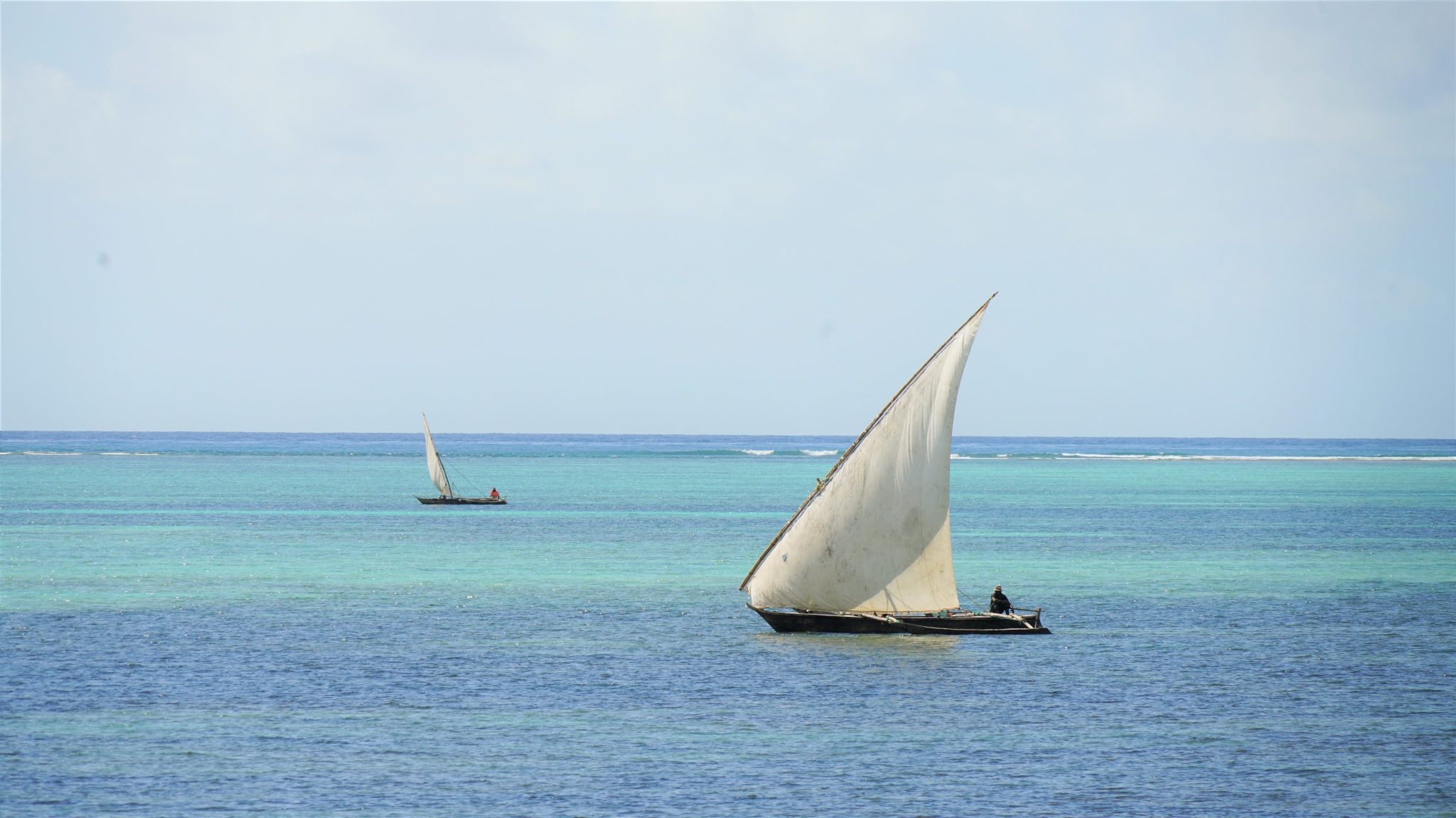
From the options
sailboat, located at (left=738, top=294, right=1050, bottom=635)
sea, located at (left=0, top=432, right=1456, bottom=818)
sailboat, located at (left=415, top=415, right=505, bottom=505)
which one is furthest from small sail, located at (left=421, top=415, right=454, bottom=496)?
sailboat, located at (left=738, top=294, right=1050, bottom=635)

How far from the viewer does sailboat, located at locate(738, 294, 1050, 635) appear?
137 feet

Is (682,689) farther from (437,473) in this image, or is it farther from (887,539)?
(437,473)

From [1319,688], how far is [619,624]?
23.4m

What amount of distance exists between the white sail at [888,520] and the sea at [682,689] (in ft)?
6.11

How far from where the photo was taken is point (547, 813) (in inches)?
1014

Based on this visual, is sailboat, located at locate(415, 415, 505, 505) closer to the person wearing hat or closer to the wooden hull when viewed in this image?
the wooden hull

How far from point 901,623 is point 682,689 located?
10.5 meters

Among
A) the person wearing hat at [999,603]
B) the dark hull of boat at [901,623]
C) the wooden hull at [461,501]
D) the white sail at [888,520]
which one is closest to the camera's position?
the white sail at [888,520]

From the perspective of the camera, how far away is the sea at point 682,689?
89.4 ft

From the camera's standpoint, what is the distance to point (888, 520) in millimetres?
42844

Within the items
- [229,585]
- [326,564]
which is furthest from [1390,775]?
[326,564]

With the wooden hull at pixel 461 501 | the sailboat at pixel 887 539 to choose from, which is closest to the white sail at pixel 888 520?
the sailboat at pixel 887 539

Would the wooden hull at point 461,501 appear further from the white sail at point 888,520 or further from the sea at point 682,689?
the white sail at point 888,520

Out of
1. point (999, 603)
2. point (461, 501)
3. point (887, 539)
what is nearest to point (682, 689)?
point (887, 539)
